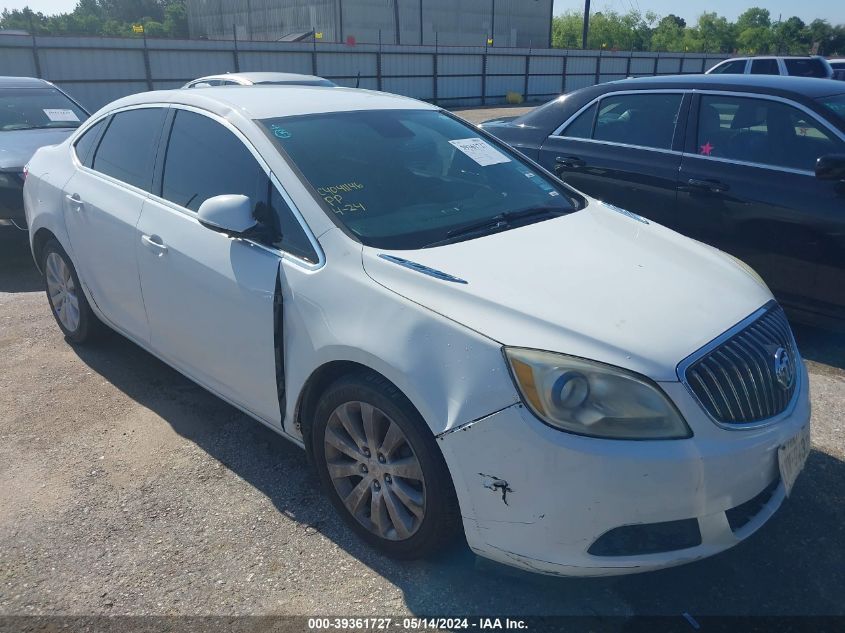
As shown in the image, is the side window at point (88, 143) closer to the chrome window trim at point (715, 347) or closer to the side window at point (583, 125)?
the side window at point (583, 125)

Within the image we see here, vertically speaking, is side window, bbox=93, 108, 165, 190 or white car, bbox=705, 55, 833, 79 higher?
white car, bbox=705, 55, 833, 79

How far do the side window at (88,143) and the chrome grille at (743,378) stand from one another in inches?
143

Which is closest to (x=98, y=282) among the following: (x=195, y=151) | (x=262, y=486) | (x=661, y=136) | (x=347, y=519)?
(x=195, y=151)

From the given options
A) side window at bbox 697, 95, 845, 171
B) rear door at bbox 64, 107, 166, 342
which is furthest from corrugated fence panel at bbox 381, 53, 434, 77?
rear door at bbox 64, 107, 166, 342

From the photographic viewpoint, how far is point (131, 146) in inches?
150

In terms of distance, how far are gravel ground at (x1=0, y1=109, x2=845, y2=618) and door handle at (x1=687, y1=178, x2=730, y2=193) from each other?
141 cm

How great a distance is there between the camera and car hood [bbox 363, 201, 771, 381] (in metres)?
2.17

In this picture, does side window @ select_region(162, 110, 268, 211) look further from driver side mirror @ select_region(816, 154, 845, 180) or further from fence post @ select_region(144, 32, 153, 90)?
fence post @ select_region(144, 32, 153, 90)

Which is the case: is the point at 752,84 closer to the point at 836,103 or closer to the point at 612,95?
the point at 836,103

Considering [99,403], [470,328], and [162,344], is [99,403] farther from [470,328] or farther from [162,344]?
[470,328]

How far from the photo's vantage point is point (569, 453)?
204cm

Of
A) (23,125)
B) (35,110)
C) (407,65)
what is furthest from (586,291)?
(407,65)

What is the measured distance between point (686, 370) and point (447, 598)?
1157 millimetres

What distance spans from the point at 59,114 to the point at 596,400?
Answer: 7.97m
